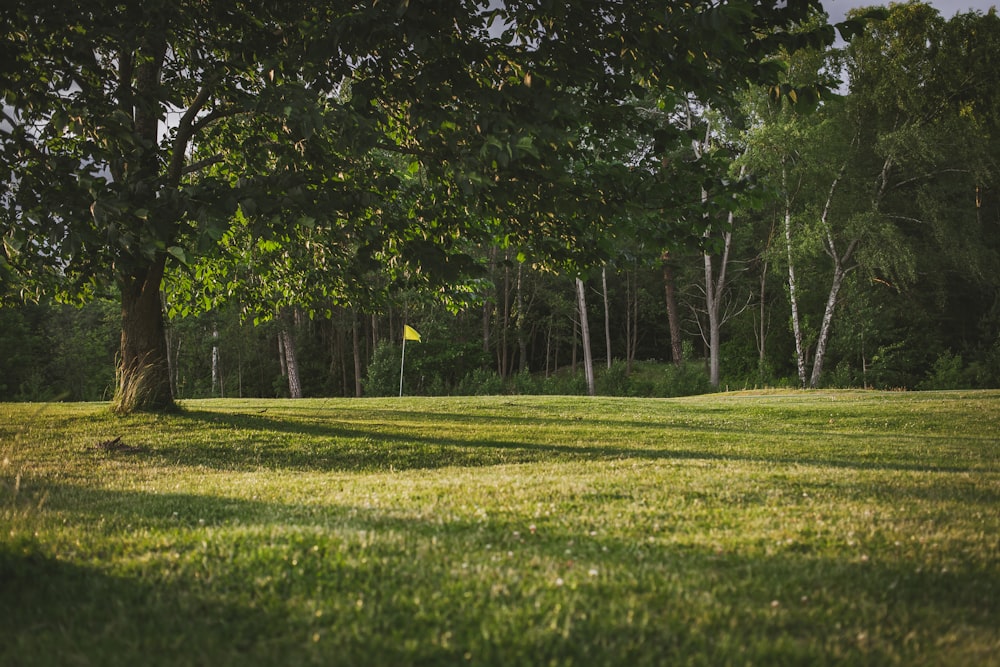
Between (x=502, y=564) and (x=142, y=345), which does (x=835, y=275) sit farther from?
(x=502, y=564)

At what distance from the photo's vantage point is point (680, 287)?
47.0 meters

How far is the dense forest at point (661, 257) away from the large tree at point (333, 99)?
0.16 m

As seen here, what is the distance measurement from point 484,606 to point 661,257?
15056 millimetres

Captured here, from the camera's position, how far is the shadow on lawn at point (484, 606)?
3189 mm

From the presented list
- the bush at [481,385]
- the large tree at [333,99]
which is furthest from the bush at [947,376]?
the large tree at [333,99]

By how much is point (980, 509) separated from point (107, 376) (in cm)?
5325

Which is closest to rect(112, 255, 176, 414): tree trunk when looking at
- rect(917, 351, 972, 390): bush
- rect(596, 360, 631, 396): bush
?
rect(596, 360, 631, 396): bush

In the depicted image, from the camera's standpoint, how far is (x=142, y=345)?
13.7 m

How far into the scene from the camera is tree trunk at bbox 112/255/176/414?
13617mm

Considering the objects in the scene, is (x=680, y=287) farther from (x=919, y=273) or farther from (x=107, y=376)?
(x=107, y=376)

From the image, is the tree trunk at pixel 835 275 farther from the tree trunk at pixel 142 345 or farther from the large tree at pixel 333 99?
the tree trunk at pixel 142 345

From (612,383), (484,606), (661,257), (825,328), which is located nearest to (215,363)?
(612,383)

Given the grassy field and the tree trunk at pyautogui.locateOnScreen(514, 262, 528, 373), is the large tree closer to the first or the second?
the grassy field

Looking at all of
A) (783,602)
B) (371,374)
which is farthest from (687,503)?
(371,374)
